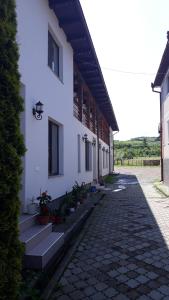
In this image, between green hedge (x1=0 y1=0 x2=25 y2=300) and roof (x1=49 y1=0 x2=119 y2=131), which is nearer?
green hedge (x1=0 y1=0 x2=25 y2=300)

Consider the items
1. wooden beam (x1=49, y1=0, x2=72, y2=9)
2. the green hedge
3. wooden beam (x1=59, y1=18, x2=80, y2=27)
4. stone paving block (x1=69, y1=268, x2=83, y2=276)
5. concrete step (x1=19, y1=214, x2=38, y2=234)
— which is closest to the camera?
the green hedge

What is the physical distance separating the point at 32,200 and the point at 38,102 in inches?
78.1

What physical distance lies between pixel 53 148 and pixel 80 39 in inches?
144

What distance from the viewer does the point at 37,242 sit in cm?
452

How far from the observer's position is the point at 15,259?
293cm

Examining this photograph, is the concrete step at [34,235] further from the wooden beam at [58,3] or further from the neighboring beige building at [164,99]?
the neighboring beige building at [164,99]

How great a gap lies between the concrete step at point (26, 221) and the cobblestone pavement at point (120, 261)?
2.95 ft

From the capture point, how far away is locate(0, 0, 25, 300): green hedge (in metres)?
2.74

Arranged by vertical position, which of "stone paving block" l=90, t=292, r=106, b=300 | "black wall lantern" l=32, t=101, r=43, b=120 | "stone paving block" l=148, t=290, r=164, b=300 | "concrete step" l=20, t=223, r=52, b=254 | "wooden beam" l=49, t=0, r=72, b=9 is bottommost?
"stone paving block" l=90, t=292, r=106, b=300

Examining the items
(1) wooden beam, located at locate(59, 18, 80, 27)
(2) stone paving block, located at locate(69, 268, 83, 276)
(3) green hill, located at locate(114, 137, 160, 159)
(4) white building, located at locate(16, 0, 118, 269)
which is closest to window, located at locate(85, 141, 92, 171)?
(4) white building, located at locate(16, 0, 118, 269)

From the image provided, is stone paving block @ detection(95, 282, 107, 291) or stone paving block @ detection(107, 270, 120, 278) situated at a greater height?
stone paving block @ detection(107, 270, 120, 278)

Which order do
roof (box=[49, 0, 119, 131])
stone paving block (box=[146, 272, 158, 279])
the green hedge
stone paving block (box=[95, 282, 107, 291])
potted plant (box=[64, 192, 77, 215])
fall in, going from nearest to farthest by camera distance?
the green hedge < stone paving block (box=[95, 282, 107, 291]) < stone paving block (box=[146, 272, 158, 279]) < roof (box=[49, 0, 119, 131]) < potted plant (box=[64, 192, 77, 215])

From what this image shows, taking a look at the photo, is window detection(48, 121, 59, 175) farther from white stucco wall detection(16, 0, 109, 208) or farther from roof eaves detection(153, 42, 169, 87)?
roof eaves detection(153, 42, 169, 87)

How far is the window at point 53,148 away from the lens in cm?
791
